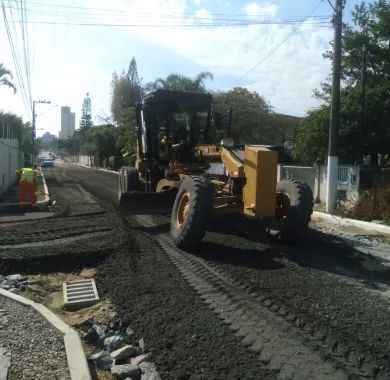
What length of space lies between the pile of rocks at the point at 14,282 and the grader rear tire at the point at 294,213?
4.54 meters

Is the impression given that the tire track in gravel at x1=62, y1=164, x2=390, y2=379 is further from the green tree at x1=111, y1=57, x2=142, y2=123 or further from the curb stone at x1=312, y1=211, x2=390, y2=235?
the green tree at x1=111, y1=57, x2=142, y2=123

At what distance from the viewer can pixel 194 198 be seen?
9203mm

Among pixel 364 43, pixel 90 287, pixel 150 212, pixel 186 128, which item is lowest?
pixel 90 287

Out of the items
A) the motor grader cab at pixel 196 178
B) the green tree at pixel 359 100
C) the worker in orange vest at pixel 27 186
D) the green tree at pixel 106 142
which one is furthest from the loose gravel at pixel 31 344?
the green tree at pixel 106 142

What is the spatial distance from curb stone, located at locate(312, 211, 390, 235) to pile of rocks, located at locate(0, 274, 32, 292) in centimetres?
827

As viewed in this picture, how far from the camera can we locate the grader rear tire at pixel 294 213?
31.5 feet

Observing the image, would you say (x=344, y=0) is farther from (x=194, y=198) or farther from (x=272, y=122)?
(x=272, y=122)

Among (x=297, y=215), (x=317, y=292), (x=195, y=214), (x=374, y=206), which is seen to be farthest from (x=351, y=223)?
(x=317, y=292)

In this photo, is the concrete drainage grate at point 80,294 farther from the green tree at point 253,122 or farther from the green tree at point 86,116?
the green tree at point 86,116

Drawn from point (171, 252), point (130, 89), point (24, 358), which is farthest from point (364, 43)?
point (130, 89)

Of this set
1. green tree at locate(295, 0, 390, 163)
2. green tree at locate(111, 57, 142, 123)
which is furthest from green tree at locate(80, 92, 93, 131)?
green tree at locate(295, 0, 390, 163)

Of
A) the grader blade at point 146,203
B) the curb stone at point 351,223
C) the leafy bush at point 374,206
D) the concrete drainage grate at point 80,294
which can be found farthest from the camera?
the leafy bush at point 374,206

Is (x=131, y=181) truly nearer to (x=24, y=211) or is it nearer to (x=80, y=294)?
(x=24, y=211)

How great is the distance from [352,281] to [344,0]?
12.3m
